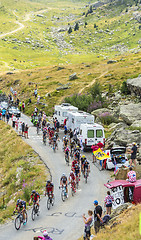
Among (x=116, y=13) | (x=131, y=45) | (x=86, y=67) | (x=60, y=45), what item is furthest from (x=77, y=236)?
(x=116, y=13)

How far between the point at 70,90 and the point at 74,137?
30161mm

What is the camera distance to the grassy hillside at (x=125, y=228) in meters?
10.1

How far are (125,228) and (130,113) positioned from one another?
937 inches

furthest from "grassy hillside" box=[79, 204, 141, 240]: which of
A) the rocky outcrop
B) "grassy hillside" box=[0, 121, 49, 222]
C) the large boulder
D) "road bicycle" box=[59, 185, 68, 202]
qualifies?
the rocky outcrop

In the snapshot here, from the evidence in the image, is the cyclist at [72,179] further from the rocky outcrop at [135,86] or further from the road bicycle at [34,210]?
the rocky outcrop at [135,86]

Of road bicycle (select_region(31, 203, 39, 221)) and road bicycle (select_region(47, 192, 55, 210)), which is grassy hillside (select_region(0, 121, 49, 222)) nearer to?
road bicycle (select_region(31, 203, 39, 221))

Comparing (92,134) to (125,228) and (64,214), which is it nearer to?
(64,214)

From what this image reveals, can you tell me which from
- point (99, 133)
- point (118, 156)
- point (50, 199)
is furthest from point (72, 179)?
point (99, 133)

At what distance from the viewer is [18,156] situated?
2831 centimetres

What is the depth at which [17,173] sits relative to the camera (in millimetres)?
25047

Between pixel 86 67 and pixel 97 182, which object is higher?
pixel 86 67

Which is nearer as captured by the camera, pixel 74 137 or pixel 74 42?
pixel 74 137

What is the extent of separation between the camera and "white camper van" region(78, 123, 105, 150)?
26.4m

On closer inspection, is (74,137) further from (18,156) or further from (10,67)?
(10,67)
